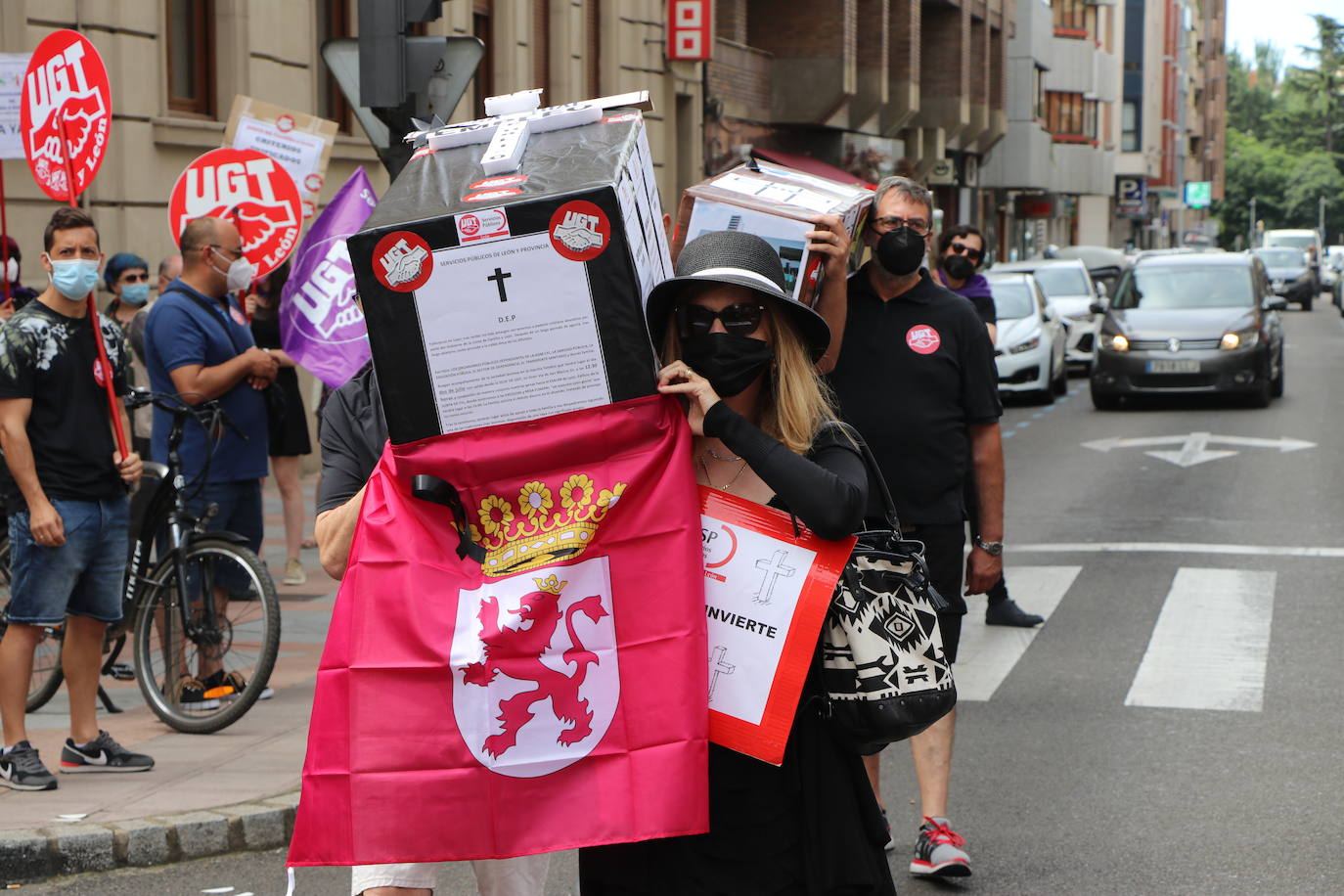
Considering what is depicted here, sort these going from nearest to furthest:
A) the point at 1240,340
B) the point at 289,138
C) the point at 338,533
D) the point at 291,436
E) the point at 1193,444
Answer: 1. the point at 338,533
2. the point at 289,138
3. the point at 291,436
4. the point at 1193,444
5. the point at 1240,340

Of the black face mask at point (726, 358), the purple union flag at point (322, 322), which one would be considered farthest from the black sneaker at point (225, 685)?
the black face mask at point (726, 358)

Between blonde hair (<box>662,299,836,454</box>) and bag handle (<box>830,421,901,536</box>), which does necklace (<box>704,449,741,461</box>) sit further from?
bag handle (<box>830,421,901,536</box>)

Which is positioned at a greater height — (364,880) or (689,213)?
(689,213)

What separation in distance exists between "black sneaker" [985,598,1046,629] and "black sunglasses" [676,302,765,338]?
655cm

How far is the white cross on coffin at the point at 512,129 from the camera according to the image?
298 cm

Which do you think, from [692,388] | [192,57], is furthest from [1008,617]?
[192,57]

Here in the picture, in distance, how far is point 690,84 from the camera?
27.3 meters

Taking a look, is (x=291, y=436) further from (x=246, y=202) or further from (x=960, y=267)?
(x=960, y=267)

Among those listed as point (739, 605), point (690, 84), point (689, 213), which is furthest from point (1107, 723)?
point (690, 84)

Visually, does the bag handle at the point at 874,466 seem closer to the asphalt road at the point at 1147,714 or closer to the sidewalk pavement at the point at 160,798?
the asphalt road at the point at 1147,714

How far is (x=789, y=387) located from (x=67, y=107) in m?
5.38

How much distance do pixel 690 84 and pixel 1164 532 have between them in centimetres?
1623

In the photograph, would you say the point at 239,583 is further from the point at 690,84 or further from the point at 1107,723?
the point at 690,84

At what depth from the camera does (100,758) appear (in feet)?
21.5
